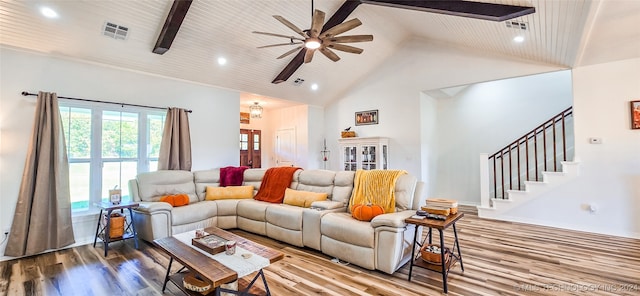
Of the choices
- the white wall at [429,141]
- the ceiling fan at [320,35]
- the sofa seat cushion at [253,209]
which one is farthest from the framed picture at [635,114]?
the sofa seat cushion at [253,209]

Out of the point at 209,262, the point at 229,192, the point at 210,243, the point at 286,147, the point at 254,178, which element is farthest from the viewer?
the point at 286,147

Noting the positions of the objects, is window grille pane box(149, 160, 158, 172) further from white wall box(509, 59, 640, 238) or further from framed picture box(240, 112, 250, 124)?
white wall box(509, 59, 640, 238)

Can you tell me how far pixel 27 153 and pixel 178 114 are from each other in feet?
6.48

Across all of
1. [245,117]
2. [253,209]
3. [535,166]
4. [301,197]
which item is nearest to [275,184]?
[253,209]

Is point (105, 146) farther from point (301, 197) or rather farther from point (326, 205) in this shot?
point (326, 205)

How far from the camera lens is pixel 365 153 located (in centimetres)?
651

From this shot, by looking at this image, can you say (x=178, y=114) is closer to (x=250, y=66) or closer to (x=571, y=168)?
(x=250, y=66)

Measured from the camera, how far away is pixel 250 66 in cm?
540

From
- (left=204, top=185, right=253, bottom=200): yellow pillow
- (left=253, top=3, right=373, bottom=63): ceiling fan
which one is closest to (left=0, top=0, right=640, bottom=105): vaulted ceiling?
(left=253, top=3, right=373, bottom=63): ceiling fan

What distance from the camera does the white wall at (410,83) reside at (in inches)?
207

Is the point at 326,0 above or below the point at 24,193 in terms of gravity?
above

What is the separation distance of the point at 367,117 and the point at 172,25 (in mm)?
4519

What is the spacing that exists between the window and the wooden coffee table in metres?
2.42

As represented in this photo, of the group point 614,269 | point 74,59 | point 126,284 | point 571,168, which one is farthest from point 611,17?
point 74,59
